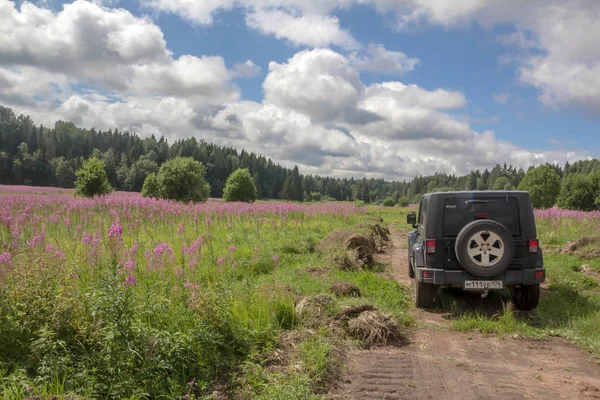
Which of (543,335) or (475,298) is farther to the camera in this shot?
(475,298)

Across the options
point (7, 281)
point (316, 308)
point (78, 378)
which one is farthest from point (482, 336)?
point (7, 281)

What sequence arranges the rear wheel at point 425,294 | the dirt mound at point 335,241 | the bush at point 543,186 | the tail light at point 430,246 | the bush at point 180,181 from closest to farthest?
the tail light at point 430,246 < the rear wheel at point 425,294 < the dirt mound at point 335,241 < the bush at point 180,181 < the bush at point 543,186

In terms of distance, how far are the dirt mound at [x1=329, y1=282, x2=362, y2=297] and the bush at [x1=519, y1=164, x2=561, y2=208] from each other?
53.5 m

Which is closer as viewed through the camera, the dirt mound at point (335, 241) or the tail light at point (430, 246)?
the tail light at point (430, 246)

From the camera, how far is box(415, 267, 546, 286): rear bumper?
6461 mm

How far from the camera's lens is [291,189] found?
112375 mm

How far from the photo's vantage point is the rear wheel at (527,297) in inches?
270

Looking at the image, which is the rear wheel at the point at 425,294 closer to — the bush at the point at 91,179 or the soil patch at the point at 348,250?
the soil patch at the point at 348,250

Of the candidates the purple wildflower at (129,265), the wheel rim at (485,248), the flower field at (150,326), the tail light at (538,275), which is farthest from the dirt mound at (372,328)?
the purple wildflower at (129,265)

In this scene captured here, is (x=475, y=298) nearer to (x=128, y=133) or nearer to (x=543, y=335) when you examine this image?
(x=543, y=335)

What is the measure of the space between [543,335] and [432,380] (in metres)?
2.79

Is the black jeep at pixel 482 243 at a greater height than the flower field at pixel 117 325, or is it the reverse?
the black jeep at pixel 482 243

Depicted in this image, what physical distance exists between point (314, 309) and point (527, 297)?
4.24 metres

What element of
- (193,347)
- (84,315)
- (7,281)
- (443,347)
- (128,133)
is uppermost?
(128,133)
